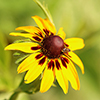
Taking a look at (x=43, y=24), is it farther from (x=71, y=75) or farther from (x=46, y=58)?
(x=71, y=75)

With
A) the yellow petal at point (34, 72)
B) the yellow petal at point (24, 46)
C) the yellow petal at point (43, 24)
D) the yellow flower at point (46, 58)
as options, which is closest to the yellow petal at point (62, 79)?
the yellow flower at point (46, 58)

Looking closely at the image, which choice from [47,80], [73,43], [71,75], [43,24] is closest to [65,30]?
[73,43]

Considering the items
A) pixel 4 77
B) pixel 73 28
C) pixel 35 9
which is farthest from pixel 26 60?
pixel 73 28

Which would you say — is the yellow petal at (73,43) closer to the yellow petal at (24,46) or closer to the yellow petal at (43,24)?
the yellow petal at (43,24)

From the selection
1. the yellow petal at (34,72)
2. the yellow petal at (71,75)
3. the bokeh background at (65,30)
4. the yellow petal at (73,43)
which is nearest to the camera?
the yellow petal at (34,72)

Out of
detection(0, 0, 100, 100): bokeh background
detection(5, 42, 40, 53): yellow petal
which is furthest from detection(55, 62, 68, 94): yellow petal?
detection(0, 0, 100, 100): bokeh background

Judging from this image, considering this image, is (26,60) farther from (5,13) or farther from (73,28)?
(73,28)

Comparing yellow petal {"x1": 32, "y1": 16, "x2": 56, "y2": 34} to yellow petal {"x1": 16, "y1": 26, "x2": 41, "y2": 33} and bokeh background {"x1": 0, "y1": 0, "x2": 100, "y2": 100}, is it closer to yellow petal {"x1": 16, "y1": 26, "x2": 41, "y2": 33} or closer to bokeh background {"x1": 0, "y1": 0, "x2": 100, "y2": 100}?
yellow petal {"x1": 16, "y1": 26, "x2": 41, "y2": 33}

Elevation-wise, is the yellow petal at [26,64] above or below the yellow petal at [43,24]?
below
